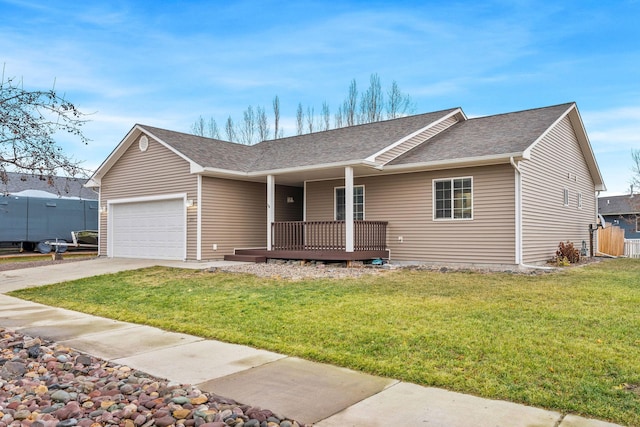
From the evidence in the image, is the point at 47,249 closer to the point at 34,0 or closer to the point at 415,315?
the point at 34,0

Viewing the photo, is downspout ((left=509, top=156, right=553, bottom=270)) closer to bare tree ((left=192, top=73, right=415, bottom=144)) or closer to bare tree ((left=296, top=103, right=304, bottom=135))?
bare tree ((left=192, top=73, right=415, bottom=144))

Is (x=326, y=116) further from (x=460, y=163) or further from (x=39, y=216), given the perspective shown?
(x=460, y=163)

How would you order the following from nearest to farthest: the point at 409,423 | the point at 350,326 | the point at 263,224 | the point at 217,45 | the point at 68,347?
the point at 409,423 → the point at 68,347 → the point at 350,326 → the point at 217,45 → the point at 263,224

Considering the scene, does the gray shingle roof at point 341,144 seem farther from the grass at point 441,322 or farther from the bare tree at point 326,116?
the bare tree at point 326,116

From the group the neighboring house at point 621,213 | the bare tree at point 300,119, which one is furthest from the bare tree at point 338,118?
the neighboring house at point 621,213

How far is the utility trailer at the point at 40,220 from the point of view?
71.6 ft

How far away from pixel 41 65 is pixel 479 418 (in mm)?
7445

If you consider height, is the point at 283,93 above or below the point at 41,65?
above

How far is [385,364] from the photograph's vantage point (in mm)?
4395

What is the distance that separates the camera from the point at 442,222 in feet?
44.5

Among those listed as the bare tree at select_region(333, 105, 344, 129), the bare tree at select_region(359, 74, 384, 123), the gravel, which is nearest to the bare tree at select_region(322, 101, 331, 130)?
the bare tree at select_region(333, 105, 344, 129)

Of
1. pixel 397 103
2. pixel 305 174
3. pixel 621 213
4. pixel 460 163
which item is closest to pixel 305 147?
pixel 305 174

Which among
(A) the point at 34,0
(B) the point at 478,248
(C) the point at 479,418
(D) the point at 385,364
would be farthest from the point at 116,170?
(C) the point at 479,418

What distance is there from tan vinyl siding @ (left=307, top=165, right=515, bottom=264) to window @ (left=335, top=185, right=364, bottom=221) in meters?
0.18
